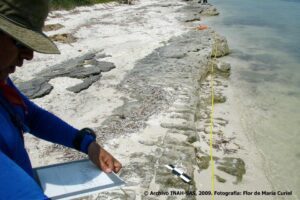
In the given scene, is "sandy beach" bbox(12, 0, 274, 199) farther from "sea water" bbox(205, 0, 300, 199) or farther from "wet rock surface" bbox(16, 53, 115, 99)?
"sea water" bbox(205, 0, 300, 199)

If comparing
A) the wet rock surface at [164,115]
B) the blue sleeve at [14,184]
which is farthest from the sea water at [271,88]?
the blue sleeve at [14,184]

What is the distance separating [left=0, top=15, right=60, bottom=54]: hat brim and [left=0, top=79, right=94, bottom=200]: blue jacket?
0.73ft

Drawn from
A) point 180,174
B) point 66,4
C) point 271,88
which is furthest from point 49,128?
point 66,4

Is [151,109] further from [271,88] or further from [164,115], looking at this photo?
[271,88]

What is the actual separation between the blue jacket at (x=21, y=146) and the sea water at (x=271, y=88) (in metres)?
4.00

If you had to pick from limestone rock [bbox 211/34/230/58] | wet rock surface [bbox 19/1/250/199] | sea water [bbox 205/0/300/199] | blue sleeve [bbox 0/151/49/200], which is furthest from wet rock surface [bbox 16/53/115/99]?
blue sleeve [bbox 0/151/49/200]

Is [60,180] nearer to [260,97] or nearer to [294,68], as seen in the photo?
[260,97]

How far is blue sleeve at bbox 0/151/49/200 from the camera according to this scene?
0.90 metres

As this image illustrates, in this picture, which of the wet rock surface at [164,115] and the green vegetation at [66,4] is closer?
the wet rock surface at [164,115]

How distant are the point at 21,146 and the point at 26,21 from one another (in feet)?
1.24

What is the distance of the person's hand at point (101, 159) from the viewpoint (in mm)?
1634

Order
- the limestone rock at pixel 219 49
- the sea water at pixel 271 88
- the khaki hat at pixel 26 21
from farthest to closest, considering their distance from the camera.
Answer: the limestone rock at pixel 219 49, the sea water at pixel 271 88, the khaki hat at pixel 26 21

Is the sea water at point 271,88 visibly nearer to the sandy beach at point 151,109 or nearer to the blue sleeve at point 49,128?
the sandy beach at point 151,109

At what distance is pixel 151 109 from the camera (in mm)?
6434
